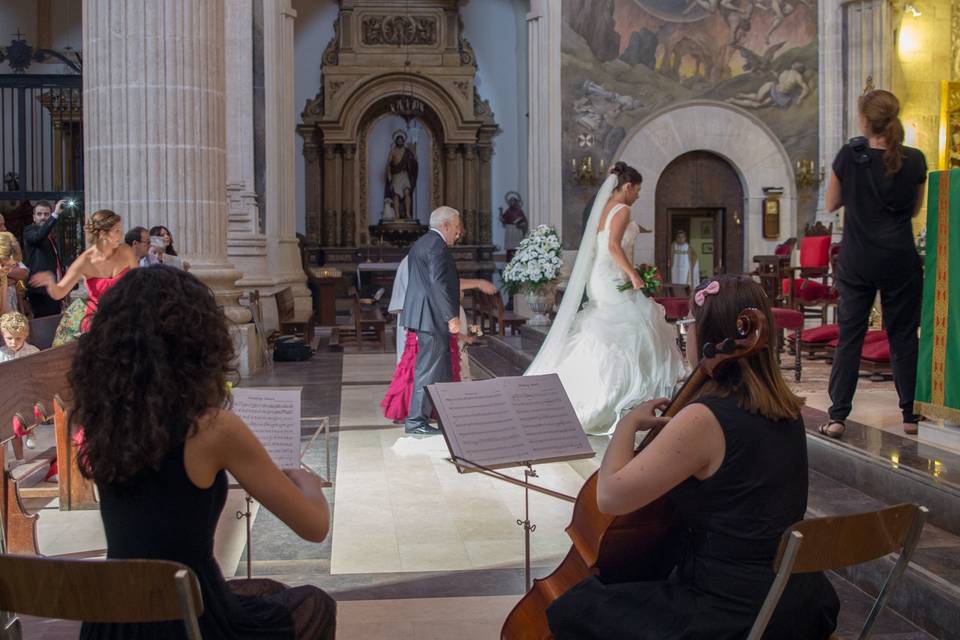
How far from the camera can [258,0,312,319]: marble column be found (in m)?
16.6

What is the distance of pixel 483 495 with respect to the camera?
20.0ft

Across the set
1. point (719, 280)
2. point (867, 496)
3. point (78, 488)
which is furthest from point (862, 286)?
point (78, 488)

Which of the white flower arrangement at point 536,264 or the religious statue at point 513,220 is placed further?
the religious statue at point 513,220

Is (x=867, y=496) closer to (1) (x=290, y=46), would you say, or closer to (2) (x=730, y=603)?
(2) (x=730, y=603)

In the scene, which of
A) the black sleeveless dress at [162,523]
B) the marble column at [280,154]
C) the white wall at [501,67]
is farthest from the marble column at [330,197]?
the black sleeveless dress at [162,523]

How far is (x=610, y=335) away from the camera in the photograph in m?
7.98

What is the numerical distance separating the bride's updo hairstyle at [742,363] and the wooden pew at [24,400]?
245 centimetres

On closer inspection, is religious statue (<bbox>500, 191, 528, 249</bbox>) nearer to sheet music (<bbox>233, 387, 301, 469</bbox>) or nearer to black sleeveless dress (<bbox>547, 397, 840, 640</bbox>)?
sheet music (<bbox>233, 387, 301, 469</bbox>)

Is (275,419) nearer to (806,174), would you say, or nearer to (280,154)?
(280,154)

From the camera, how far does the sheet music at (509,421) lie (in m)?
3.54

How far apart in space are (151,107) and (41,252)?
2.19 m

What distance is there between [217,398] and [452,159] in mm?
21205

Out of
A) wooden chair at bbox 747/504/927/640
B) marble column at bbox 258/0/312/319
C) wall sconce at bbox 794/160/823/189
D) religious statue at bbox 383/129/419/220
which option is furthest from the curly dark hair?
religious statue at bbox 383/129/419/220

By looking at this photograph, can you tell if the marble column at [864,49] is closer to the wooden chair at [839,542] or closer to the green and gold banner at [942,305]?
the green and gold banner at [942,305]
